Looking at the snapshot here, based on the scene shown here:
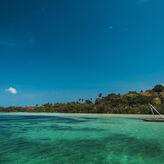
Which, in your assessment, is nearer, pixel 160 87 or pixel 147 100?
pixel 147 100

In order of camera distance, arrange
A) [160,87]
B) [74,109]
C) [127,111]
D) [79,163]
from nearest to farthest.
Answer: [79,163]
[127,111]
[74,109]
[160,87]

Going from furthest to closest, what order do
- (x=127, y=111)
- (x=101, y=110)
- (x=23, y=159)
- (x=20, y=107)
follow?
(x=20, y=107) → (x=101, y=110) → (x=127, y=111) → (x=23, y=159)

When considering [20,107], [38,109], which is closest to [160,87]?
[38,109]

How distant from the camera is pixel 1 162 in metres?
6.39

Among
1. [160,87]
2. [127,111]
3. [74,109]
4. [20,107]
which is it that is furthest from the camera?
[20,107]

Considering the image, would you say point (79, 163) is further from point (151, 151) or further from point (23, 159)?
point (151, 151)

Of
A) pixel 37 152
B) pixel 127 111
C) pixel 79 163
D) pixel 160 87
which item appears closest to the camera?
pixel 79 163

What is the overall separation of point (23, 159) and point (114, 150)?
4.66 m

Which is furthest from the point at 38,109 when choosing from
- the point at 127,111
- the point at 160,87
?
the point at 160,87

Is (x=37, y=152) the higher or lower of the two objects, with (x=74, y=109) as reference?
lower

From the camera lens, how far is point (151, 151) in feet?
26.1

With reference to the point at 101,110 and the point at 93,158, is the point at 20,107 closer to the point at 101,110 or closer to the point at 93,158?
the point at 101,110

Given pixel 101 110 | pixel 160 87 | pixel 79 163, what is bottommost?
pixel 79 163

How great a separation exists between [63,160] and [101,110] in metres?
55.7
